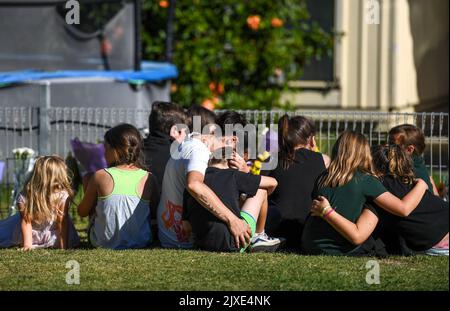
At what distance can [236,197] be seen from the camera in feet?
24.6

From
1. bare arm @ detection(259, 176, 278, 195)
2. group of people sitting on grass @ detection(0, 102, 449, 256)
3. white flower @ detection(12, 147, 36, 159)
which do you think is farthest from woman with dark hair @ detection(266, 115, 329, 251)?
white flower @ detection(12, 147, 36, 159)

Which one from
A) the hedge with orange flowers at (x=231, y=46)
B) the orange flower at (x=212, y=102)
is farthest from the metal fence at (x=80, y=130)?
the hedge with orange flowers at (x=231, y=46)

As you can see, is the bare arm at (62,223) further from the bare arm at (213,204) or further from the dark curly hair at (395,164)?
the dark curly hair at (395,164)

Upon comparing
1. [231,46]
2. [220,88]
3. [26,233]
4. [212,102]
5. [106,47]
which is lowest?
[26,233]

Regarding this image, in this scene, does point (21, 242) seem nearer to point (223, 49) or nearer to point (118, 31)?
point (118, 31)

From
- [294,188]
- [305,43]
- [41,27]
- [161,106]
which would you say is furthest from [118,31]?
[294,188]

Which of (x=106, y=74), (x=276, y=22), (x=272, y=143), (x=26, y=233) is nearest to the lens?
(x=26, y=233)

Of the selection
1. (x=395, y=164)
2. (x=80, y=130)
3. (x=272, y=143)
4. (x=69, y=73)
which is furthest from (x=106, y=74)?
(x=395, y=164)

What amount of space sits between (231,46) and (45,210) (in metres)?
7.48

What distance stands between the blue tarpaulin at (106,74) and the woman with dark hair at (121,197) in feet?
11.0

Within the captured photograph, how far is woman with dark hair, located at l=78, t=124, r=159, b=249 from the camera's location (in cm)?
778

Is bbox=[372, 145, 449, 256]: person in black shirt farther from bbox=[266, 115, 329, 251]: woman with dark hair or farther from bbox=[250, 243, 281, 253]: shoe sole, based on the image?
bbox=[250, 243, 281, 253]: shoe sole

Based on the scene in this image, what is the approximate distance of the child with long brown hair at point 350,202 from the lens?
719 cm

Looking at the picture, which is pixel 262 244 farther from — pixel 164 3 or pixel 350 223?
pixel 164 3
